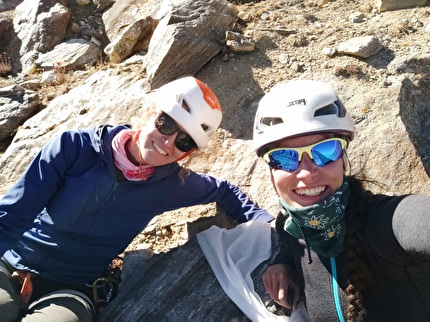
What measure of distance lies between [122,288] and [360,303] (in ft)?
7.58

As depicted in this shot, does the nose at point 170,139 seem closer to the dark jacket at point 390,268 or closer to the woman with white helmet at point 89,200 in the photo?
the woman with white helmet at point 89,200

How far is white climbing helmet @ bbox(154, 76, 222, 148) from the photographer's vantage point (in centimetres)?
389

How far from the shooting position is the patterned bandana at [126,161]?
13.2ft

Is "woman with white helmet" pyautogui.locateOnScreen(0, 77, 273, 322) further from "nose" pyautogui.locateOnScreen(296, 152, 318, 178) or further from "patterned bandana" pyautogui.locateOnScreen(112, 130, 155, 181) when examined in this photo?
"nose" pyautogui.locateOnScreen(296, 152, 318, 178)

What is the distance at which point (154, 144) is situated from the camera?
154 inches

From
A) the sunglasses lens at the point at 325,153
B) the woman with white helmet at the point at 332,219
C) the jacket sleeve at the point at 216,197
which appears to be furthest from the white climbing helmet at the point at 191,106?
the sunglasses lens at the point at 325,153

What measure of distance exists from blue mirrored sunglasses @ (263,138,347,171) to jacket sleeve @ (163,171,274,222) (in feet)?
4.23

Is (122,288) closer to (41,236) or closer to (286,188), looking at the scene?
(41,236)

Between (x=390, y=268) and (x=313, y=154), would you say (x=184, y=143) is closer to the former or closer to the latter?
(x=313, y=154)

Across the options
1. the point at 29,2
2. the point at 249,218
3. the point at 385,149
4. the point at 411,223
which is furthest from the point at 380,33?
the point at 29,2

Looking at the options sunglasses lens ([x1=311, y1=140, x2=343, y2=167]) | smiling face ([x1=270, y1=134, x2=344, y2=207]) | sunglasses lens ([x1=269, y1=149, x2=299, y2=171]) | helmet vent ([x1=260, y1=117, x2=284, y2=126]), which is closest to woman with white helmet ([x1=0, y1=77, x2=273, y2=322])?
helmet vent ([x1=260, y1=117, x2=284, y2=126])

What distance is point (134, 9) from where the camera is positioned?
32.0ft

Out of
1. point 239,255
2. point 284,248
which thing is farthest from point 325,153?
point 239,255

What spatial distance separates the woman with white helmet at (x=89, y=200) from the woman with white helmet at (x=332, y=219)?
0.84 m
